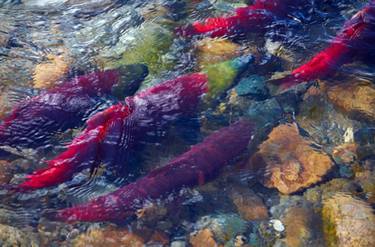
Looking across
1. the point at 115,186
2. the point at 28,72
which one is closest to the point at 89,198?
the point at 115,186

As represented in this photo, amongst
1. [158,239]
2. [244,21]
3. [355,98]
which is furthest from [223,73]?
[158,239]

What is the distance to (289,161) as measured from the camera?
4590 millimetres

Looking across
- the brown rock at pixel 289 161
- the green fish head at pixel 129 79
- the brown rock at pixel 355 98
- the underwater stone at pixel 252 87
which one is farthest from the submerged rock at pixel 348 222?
the green fish head at pixel 129 79

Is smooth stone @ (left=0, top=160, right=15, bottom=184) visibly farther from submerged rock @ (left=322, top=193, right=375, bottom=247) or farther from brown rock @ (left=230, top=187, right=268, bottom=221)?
submerged rock @ (left=322, top=193, right=375, bottom=247)

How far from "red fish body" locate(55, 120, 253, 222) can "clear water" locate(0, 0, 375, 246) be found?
3.3 inches

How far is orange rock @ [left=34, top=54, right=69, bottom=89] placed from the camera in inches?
207

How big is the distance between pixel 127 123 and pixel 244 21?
7.09 ft

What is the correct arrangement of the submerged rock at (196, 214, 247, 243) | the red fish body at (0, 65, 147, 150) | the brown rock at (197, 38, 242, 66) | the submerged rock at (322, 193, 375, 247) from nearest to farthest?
1. the submerged rock at (322, 193, 375, 247)
2. the submerged rock at (196, 214, 247, 243)
3. the red fish body at (0, 65, 147, 150)
4. the brown rock at (197, 38, 242, 66)

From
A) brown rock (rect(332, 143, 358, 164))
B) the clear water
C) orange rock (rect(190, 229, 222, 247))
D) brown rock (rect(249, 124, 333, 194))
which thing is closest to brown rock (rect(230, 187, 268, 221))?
the clear water

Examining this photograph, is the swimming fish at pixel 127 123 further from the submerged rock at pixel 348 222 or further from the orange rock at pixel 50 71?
the submerged rock at pixel 348 222

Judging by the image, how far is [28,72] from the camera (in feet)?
17.9

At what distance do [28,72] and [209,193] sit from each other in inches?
106

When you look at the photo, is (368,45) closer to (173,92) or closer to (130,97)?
(173,92)

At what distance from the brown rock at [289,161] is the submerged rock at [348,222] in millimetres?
335
